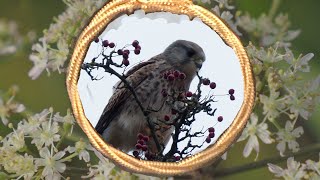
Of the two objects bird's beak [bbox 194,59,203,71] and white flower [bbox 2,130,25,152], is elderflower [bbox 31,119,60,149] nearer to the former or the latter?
white flower [bbox 2,130,25,152]

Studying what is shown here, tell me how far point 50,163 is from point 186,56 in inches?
6.0

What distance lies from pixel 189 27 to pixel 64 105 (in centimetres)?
31

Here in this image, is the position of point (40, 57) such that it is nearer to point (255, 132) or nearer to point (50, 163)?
point (50, 163)

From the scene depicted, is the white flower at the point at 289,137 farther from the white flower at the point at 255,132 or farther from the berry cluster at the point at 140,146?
the berry cluster at the point at 140,146

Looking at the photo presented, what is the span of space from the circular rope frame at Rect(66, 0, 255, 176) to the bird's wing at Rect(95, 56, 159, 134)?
0.04 ft

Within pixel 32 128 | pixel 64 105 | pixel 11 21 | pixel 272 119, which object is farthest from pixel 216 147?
pixel 11 21

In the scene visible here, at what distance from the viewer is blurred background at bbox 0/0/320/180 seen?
0.79 metres

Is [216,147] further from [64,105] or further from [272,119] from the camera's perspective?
[64,105]

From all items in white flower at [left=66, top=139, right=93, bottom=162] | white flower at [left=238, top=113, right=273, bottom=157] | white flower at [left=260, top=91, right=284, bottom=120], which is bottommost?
white flower at [left=238, top=113, right=273, bottom=157]

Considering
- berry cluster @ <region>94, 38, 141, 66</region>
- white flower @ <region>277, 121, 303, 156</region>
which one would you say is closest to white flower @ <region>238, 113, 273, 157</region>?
white flower @ <region>277, 121, 303, 156</region>

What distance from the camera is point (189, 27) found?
21.9 inches

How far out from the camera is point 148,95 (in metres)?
0.57

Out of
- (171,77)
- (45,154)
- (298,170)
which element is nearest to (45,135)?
(45,154)

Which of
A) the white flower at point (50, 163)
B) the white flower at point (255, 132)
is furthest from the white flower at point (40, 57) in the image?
the white flower at point (255, 132)
